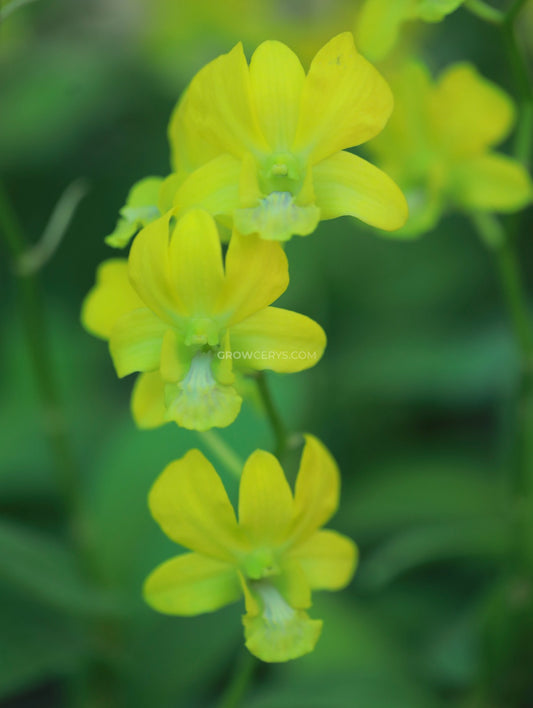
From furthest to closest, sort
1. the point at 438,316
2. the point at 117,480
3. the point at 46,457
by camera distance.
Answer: the point at 438,316 < the point at 46,457 < the point at 117,480

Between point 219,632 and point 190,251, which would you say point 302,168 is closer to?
point 190,251

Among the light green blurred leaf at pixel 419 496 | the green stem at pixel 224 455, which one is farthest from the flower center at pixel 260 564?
the light green blurred leaf at pixel 419 496

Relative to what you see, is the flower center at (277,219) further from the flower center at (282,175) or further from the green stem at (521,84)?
the green stem at (521,84)

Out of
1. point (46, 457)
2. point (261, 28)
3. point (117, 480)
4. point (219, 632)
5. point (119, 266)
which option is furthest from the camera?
point (261, 28)

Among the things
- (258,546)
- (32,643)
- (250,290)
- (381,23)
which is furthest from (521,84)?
(32,643)

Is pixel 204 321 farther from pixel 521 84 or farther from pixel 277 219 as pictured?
pixel 521 84

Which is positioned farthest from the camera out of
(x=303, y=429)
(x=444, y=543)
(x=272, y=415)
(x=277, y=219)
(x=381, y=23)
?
(x=303, y=429)

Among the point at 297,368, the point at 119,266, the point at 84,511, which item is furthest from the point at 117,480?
the point at 297,368
